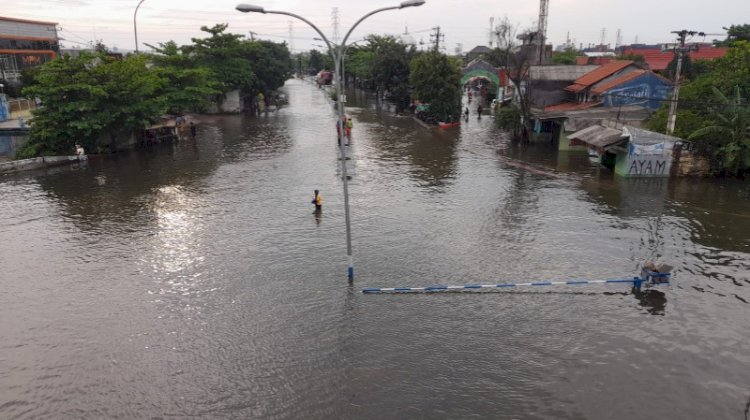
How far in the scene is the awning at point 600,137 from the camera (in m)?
29.8

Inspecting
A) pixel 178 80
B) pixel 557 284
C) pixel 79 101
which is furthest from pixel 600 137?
pixel 178 80

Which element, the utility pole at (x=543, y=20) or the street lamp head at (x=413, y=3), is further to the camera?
the utility pole at (x=543, y=20)

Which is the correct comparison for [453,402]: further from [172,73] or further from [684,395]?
[172,73]

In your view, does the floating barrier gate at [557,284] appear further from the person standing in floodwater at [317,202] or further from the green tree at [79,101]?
the green tree at [79,101]

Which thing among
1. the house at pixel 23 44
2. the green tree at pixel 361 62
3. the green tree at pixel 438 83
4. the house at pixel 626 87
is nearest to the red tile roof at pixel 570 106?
the house at pixel 626 87

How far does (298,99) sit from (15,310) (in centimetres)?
6778

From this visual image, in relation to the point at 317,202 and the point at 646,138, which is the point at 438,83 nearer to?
the point at 646,138

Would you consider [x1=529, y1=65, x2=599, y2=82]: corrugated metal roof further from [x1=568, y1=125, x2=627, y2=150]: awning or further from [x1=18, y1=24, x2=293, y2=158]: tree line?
[x1=18, y1=24, x2=293, y2=158]: tree line

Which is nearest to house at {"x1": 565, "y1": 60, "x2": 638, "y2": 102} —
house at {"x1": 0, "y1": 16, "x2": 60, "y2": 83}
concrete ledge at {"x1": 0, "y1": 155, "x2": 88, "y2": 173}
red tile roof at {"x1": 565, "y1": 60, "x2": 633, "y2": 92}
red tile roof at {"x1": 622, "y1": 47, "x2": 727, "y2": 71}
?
red tile roof at {"x1": 565, "y1": 60, "x2": 633, "y2": 92}

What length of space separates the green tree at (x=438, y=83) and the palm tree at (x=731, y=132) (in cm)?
2372

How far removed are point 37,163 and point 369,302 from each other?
28439mm

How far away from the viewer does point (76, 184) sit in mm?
28703

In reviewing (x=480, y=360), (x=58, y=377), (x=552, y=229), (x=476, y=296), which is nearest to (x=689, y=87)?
(x=552, y=229)

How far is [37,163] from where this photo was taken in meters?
32.5
